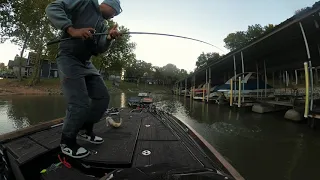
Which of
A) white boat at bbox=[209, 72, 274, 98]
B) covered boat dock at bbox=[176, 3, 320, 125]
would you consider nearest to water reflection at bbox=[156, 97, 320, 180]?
covered boat dock at bbox=[176, 3, 320, 125]

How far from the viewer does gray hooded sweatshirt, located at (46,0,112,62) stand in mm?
1996

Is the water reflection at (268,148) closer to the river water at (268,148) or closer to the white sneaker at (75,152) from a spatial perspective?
the river water at (268,148)

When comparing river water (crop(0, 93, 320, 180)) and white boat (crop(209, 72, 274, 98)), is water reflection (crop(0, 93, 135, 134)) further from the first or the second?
white boat (crop(209, 72, 274, 98))

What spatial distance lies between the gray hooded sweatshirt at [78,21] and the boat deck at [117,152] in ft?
3.01

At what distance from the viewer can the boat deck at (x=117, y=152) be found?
73.6 inches

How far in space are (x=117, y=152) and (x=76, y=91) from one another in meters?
0.67

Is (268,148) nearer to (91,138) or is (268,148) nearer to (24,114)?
(91,138)

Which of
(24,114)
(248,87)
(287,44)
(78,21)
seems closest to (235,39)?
(248,87)

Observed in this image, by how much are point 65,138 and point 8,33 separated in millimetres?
38383

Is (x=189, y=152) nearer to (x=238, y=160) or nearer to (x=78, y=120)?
(x=78, y=120)

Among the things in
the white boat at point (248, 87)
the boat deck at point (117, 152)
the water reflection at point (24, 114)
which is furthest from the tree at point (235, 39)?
the boat deck at point (117, 152)

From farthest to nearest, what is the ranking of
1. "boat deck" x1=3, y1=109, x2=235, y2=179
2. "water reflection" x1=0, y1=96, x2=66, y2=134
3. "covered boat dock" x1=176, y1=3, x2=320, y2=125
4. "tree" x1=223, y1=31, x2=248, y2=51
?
"tree" x1=223, y1=31, x2=248, y2=51 → "covered boat dock" x1=176, y1=3, x2=320, y2=125 → "water reflection" x1=0, y1=96, x2=66, y2=134 → "boat deck" x1=3, y1=109, x2=235, y2=179

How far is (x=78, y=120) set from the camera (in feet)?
6.82

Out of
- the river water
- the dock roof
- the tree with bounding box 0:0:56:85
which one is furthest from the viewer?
the tree with bounding box 0:0:56:85
